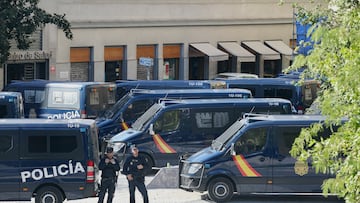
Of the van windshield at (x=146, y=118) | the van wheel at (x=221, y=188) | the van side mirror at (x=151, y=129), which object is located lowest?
the van wheel at (x=221, y=188)

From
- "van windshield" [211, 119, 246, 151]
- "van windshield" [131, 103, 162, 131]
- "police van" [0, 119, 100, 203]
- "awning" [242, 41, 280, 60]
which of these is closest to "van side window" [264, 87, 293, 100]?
"van windshield" [131, 103, 162, 131]

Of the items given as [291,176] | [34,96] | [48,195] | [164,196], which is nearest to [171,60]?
[34,96]

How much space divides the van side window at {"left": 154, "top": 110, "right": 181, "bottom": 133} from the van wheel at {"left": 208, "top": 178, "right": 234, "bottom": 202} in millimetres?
4436

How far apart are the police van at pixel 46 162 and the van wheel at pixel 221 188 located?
269cm

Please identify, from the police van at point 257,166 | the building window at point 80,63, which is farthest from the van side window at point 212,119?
the building window at point 80,63

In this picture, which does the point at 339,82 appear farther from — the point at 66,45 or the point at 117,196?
the point at 66,45

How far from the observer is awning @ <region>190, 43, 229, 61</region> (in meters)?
51.4

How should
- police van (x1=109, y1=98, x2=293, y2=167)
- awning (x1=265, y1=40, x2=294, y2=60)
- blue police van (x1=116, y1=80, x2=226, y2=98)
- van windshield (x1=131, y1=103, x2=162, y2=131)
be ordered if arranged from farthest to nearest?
awning (x1=265, y1=40, x2=294, y2=60) < blue police van (x1=116, y1=80, x2=226, y2=98) < van windshield (x1=131, y1=103, x2=162, y2=131) < police van (x1=109, y1=98, x2=293, y2=167)

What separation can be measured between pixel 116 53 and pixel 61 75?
366cm

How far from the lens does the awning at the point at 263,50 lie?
5450 centimetres

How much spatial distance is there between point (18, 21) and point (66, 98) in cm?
680

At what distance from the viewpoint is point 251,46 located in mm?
54719

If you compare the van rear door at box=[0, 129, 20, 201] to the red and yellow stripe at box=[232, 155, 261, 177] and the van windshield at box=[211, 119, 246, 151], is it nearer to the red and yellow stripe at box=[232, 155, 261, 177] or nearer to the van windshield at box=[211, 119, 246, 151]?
the van windshield at box=[211, 119, 246, 151]

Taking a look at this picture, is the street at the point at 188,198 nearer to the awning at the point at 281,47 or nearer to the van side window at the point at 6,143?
the van side window at the point at 6,143
